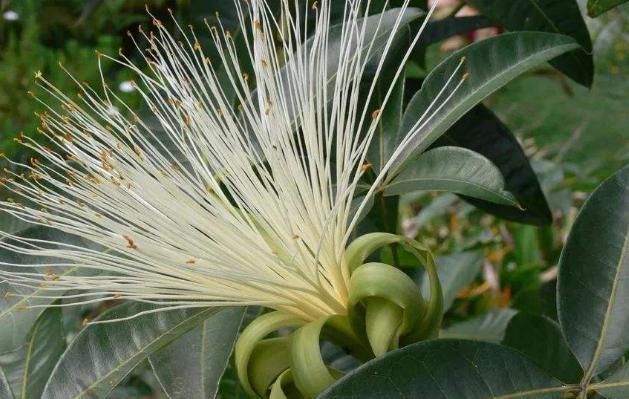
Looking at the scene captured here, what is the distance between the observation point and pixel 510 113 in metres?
2.29

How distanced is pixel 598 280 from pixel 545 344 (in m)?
0.29

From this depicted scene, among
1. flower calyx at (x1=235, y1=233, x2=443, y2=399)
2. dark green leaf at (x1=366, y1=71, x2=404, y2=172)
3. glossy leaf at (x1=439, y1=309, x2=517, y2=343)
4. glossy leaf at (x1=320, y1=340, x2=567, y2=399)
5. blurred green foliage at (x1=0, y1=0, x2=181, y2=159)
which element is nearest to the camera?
glossy leaf at (x1=320, y1=340, x2=567, y2=399)

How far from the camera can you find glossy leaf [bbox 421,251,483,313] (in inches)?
47.9

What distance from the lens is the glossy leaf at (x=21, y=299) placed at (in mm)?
623

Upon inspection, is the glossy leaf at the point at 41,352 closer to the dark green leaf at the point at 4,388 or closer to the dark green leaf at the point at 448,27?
the dark green leaf at the point at 4,388

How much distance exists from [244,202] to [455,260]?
0.67 m

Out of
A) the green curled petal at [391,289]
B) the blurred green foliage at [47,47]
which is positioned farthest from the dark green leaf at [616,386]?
the blurred green foliage at [47,47]

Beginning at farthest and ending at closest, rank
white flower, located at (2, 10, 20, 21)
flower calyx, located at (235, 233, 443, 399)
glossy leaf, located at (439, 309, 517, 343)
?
1. white flower, located at (2, 10, 20, 21)
2. glossy leaf, located at (439, 309, 517, 343)
3. flower calyx, located at (235, 233, 443, 399)

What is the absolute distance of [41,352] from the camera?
73 cm

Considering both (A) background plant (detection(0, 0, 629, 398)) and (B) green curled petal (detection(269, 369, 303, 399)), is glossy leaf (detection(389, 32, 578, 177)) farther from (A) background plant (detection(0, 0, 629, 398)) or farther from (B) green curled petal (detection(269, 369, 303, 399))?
(B) green curled petal (detection(269, 369, 303, 399))

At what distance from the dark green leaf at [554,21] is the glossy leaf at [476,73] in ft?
0.45

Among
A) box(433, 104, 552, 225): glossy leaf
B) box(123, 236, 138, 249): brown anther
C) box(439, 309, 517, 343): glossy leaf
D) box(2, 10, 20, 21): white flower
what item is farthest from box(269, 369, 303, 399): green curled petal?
box(2, 10, 20, 21): white flower

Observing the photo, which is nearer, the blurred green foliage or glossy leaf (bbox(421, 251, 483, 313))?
glossy leaf (bbox(421, 251, 483, 313))

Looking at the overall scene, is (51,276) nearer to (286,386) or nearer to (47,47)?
(286,386)
